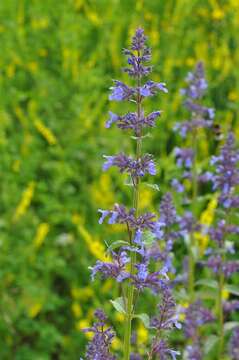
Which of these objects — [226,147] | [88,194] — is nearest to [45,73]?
[88,194]

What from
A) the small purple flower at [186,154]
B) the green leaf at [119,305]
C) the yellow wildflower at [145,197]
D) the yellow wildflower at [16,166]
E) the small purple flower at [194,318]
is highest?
the yellow wildflower at [16,166]

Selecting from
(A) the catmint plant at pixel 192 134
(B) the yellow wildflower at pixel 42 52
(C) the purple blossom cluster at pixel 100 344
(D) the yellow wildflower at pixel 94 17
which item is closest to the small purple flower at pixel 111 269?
(C) the purple blossom cluster at pixel 100 344

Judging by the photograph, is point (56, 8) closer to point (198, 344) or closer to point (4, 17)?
point (4, 17)

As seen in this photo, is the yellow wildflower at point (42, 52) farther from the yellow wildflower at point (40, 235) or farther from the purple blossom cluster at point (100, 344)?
the purple blossom cluster at point (100, 344)

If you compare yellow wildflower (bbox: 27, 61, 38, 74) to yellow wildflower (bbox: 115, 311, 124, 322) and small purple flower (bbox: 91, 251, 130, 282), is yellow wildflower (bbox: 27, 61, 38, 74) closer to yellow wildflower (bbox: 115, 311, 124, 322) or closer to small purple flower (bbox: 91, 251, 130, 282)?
yellow wildflower (bbox: 115, 311, 124, 322)

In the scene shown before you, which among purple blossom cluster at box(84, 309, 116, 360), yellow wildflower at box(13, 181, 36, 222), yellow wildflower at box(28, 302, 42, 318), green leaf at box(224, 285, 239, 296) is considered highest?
yellow wildflower at box(13, 181, 36, 222)

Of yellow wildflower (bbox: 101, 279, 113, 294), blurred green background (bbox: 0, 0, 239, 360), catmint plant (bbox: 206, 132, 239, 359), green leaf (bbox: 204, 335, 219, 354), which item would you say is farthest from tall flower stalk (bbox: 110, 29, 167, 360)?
yellow wildflower (bbox: 101, 279, 113, 294)

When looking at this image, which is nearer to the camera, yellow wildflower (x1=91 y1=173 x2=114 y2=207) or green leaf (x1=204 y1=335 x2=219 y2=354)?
green leaf (x1=204 y1=335 x2=219 y2=354)

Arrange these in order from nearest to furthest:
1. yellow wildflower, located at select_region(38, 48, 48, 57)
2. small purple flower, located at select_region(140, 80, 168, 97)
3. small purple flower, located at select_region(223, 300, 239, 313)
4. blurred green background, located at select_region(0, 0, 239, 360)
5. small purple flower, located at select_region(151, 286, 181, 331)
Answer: small purple flower, located at select_region(140, 80, 168, 97), small purple flower, located at select_region(151, 286, 181, 331), small purple flower, located at select_region(223, 300, 239, 313), blurred green background, located at select_region(0, 0, 239, 360), yellow wildflower, located at select_region(38, 48, 48, 57)
